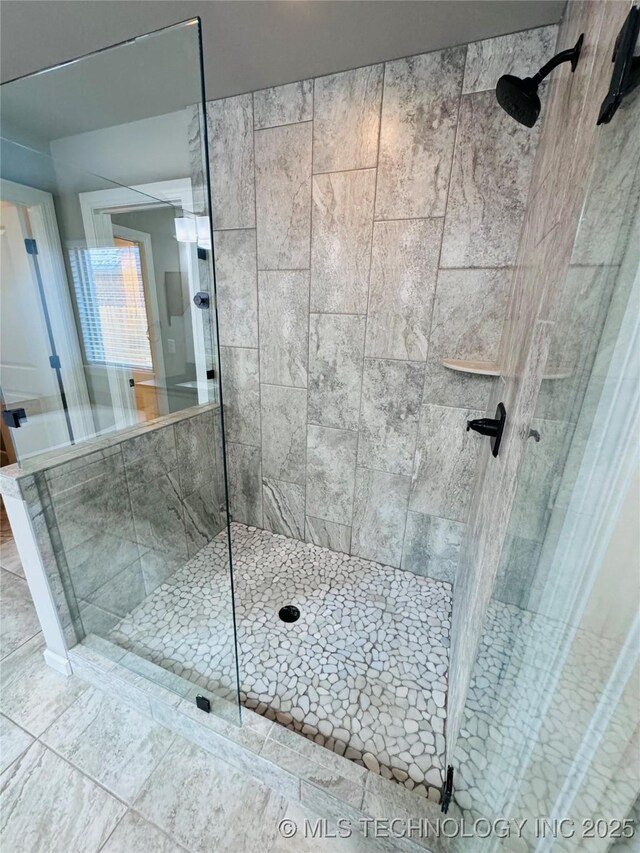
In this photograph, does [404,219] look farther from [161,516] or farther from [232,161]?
[161,516]

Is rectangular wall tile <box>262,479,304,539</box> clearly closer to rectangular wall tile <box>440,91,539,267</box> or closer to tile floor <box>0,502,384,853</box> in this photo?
tile floor <box>0,502,384,853</box>

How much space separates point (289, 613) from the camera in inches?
65.6

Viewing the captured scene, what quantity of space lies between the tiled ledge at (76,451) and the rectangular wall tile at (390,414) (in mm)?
949

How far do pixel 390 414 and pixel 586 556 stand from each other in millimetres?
1342

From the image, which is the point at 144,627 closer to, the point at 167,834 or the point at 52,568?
the point at 52,568

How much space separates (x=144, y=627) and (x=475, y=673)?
4.73 feet

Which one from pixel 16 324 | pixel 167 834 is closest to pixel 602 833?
pixel 167 834

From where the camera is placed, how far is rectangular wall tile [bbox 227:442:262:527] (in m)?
2.16

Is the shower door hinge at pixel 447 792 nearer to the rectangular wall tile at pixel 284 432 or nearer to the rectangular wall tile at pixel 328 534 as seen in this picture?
the rectangular wall tile at pixel 328 534

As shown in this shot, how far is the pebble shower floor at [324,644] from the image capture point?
1205 millimetres

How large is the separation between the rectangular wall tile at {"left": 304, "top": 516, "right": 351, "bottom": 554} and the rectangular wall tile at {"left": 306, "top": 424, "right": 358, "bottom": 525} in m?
0.04

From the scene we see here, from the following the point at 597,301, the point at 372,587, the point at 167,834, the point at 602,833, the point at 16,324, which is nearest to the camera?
the point at 602,833

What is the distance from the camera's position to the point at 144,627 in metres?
1.58

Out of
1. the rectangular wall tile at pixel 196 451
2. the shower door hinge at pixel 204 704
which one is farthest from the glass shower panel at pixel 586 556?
the rectangular wall tile at pixel 196 451
